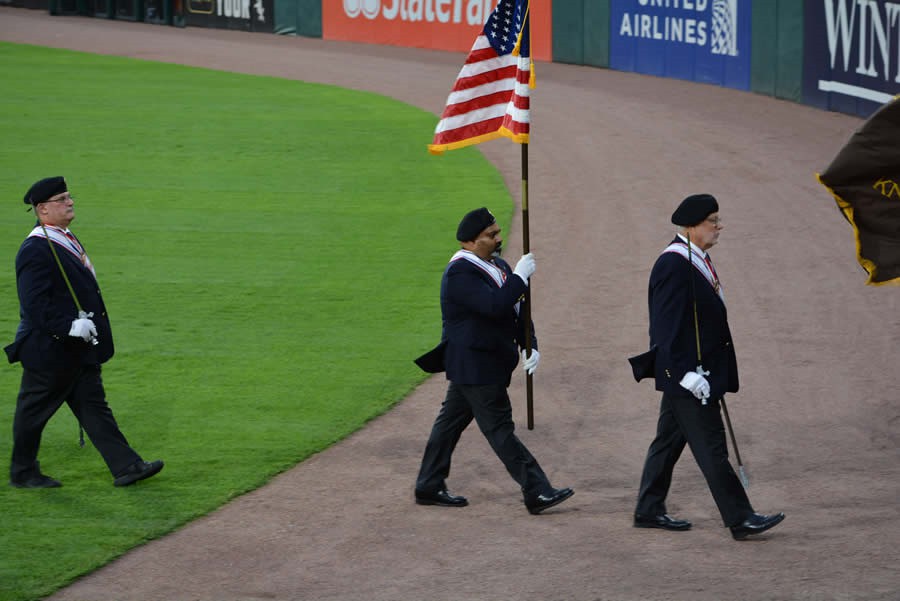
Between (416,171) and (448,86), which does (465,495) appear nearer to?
(416,171)

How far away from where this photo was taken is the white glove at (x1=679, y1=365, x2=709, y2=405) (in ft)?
23.8

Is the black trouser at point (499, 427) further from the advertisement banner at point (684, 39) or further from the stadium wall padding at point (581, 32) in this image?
the stadium wall padding at point (581, 32)

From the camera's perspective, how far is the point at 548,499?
7801 mm

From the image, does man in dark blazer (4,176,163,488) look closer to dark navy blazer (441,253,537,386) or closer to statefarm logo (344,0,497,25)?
dark navy blazer (441,253,537,386)

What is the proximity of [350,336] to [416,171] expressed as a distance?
292 inches

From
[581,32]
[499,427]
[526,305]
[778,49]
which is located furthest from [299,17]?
[499,427]

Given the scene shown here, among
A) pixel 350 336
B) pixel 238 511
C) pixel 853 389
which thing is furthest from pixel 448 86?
pixel 238 511

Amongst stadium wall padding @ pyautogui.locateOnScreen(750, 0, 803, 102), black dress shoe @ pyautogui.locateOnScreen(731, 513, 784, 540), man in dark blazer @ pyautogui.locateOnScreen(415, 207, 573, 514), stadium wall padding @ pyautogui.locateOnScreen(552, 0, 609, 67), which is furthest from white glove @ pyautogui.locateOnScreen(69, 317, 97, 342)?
stadium wall padding @ pyautogui.locateOnScreen(552, 0, 609, 67)

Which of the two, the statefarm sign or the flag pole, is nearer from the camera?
the flag pole

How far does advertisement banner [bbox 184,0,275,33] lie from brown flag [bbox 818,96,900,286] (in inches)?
1195

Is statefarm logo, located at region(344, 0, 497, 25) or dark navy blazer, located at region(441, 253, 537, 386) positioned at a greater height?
statefarm logo, located at region(344, 0, 497, 25)

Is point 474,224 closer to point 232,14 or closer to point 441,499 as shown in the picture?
point 441,499

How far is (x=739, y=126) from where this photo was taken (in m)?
20.5

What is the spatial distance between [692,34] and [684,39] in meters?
0.37
